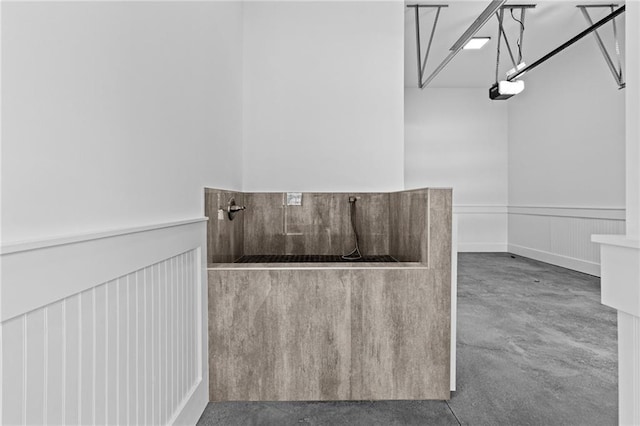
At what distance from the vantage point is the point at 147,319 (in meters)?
1.12

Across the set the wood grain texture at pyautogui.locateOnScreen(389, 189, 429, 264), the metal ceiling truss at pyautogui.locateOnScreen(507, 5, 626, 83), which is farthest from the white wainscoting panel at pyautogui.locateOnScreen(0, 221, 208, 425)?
the metal ceiling truss at pyautogui.locateOnScreen(507, 5, 626, 83)

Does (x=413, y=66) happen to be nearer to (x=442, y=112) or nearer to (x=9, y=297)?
(x=442, y=112)

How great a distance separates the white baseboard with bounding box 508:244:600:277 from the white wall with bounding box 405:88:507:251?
490 millimetres

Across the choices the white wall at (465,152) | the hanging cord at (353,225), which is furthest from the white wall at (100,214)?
the white wall at (465,152)

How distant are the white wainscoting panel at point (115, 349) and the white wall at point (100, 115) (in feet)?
0.31

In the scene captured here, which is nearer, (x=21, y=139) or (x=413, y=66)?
(x=21, y=139)

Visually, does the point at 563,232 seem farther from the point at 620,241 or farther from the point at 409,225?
the point at 620,241

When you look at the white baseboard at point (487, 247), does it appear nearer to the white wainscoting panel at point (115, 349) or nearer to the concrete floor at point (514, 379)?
the concrete floor at point (514, 379)

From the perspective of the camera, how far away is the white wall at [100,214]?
65 centimetres

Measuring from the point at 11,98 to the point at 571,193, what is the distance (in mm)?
6187

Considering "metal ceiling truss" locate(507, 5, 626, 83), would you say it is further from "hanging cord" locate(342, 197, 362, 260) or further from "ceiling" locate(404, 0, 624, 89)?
"hanging cord" locate(342, 197, 362, 260)

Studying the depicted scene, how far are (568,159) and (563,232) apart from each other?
3.52 ft

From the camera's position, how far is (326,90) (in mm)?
2768

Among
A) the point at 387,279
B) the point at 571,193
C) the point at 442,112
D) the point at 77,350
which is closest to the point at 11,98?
the point at 77,350
